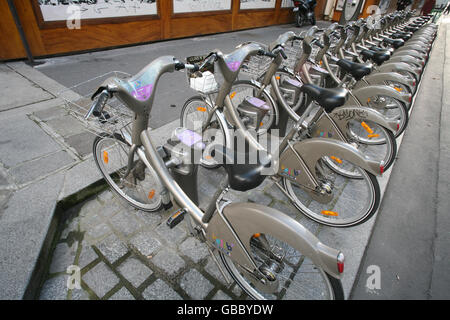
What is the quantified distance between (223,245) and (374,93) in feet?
9.14

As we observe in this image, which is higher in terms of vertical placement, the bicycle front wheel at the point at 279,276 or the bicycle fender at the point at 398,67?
the bicycle fender at the point at 398,67

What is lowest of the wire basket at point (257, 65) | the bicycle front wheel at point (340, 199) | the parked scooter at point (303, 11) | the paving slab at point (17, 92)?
the bicycle front wheel at point (340, 199)

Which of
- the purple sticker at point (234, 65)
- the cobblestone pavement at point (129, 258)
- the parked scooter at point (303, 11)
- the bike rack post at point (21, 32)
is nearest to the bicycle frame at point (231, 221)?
the cobblestone pavement at point (129, 258)

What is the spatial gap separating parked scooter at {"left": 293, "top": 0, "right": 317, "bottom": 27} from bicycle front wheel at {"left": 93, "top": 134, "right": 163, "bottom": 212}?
1135 cm

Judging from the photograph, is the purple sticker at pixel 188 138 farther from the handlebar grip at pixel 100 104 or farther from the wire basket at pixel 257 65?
the wire basket at pixel 257 65

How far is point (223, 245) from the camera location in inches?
63.9

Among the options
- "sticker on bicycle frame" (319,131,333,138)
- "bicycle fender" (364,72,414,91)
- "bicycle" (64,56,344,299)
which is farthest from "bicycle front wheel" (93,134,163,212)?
"bicycle fender" (364,72,414,91)

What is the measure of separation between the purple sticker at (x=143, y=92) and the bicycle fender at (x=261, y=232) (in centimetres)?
89

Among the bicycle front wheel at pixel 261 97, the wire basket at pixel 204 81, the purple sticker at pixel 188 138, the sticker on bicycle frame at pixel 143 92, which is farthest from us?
the bicycle front wheel at pixel 261 97

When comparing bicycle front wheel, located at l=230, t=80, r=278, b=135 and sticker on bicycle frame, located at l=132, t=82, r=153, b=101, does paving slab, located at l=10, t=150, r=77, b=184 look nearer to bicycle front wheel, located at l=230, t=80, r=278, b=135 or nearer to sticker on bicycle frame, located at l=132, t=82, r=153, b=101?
sticker on bicycle frame, located at l=132, t=82, r=153, b=101

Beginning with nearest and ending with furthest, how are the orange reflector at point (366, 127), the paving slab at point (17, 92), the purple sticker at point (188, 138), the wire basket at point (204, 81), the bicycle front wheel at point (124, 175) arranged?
1. the purple sticker at point (188, 138)
2. the bicycle front wheel at point (124, 175)
3. the wire basket at point (204, 81)
4. the orange reflector at point (366, 127)
5. the paving slab at point (17, 92)

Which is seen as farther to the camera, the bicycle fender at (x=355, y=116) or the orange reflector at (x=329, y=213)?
the bicycle fender at (x=355, y=116)

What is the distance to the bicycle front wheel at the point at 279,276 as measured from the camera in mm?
1598
